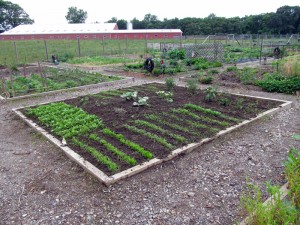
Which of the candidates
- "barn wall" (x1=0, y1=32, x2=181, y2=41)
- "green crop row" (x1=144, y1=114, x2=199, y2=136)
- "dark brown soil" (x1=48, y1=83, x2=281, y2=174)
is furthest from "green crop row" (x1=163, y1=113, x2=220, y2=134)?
"barn wall" (x1=0, y1=32, x2=181, y2=41)

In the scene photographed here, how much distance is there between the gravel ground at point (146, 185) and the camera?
2.94 meters

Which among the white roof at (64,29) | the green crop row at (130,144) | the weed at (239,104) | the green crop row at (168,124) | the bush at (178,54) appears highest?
the white roof at (64,29)

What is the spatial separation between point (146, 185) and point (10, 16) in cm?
9307

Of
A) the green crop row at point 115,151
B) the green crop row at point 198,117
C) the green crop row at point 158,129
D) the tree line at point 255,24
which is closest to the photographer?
the green crop row at point 115,151

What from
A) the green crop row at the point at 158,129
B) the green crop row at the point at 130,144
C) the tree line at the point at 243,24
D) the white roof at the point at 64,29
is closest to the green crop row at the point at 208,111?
the green crop row at the point at 158,129

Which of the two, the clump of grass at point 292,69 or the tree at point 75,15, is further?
the tree at point 75,15

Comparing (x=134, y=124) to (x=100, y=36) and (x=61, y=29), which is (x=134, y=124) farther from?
(x=61, y=29)

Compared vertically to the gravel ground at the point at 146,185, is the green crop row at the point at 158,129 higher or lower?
higher

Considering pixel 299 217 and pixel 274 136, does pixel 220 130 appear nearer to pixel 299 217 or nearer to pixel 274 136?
pixel 274 136

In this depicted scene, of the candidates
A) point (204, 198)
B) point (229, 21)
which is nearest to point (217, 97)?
point (204, 198)

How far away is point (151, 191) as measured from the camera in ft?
11.0

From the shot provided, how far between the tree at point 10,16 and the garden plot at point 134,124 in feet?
279

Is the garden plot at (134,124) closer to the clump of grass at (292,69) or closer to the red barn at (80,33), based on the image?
the clump of grass at (292,69)

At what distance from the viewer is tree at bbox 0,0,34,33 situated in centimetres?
7788
